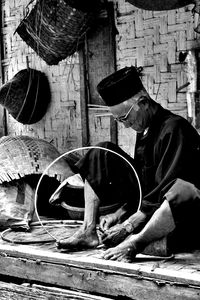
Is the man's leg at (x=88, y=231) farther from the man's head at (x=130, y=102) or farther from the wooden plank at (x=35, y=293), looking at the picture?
the man's head at (x=130, y=102)

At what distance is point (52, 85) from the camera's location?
284 inches

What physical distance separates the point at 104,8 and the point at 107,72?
70cm

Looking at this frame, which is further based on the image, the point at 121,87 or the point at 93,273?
the point at 121,87

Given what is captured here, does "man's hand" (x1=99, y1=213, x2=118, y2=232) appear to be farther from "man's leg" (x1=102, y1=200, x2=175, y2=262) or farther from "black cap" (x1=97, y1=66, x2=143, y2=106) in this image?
"black cap" (x1=97, y1=66, x2=143, y2=106)

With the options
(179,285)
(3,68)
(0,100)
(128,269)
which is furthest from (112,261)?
(3,68)

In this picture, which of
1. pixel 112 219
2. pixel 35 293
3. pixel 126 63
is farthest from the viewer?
pixel 126 63

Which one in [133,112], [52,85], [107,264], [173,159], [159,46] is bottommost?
[107,264]

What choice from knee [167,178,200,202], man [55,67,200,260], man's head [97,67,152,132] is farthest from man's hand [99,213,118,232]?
knee [167,178,200,202]

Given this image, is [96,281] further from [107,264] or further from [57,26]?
[57,26]

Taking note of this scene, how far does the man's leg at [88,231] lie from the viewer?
4.24 meters

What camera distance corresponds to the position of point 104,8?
20.6 ft

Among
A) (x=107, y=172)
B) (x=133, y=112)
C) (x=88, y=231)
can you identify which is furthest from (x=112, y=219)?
(x=133, y=112)

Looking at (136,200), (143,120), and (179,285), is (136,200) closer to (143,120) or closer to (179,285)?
(143,120)

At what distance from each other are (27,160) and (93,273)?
7.73ft
